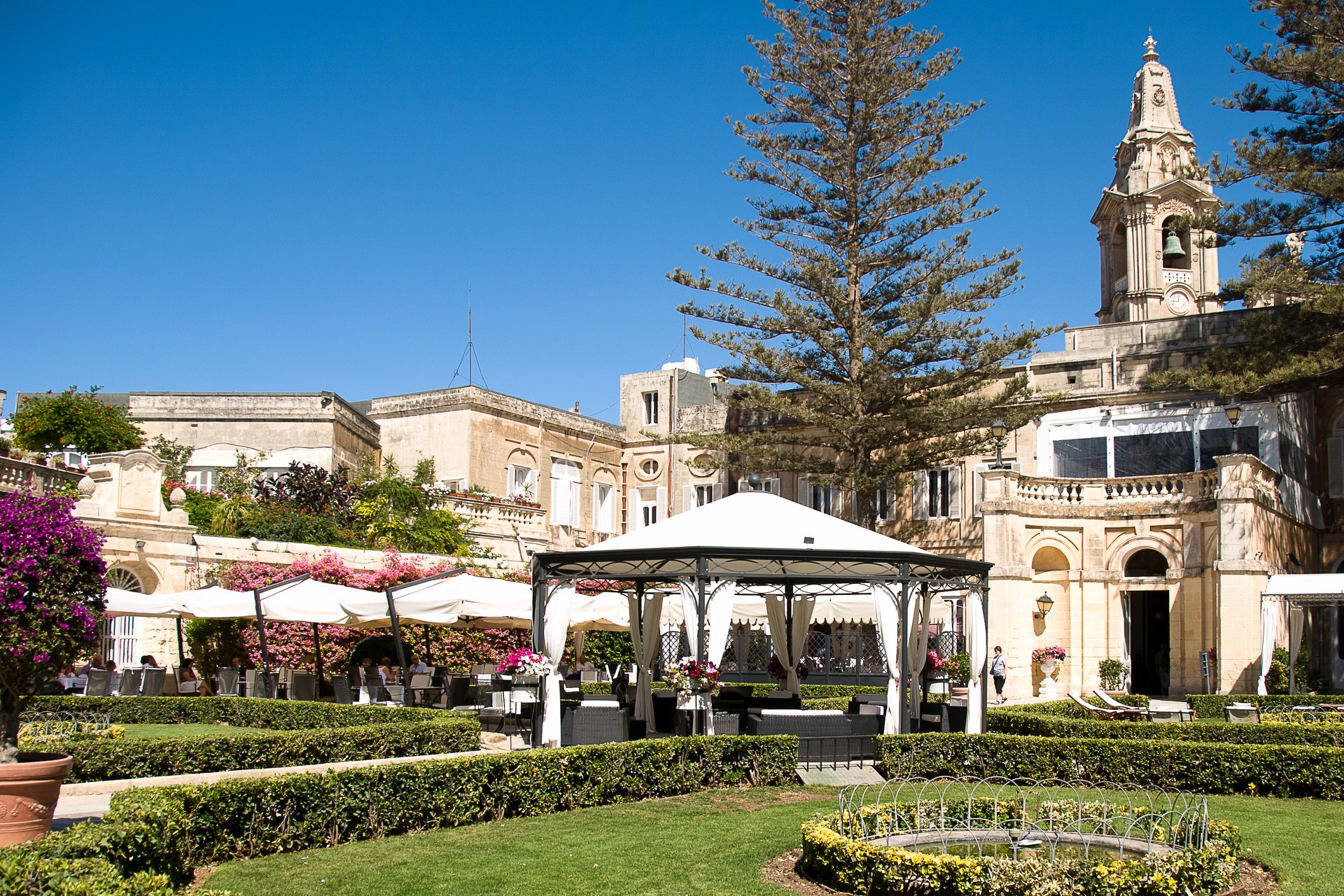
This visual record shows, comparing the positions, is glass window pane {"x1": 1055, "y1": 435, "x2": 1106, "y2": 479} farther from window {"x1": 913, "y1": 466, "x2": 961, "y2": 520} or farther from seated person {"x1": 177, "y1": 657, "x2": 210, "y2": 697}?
seated person {"x1": 177, "y1": 657, "x2": 210, "y2": 697}

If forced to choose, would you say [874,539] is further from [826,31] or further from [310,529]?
[826,31]

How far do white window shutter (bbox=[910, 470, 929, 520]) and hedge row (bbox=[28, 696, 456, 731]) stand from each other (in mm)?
16610

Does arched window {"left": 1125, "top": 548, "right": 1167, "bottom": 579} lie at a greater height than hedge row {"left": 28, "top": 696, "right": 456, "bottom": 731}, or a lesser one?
greater

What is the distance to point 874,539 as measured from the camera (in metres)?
15.0

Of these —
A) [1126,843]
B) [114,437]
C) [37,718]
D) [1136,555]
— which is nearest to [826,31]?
[1136,555]

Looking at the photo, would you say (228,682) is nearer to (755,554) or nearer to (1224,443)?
(755,554)

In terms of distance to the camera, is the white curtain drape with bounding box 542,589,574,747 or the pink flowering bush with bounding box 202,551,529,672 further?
the pink flowering bush with bounding box 202,551,529,672

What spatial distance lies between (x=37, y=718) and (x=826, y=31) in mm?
22091

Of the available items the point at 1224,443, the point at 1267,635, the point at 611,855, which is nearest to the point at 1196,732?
the point at 611,855

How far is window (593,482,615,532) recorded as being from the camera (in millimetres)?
36719

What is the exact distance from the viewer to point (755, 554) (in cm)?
1345

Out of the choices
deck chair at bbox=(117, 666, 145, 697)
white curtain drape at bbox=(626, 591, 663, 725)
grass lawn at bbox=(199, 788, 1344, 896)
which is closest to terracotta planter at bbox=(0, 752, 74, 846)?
grass lawn at bbox=(199, 788, 1344, 896)

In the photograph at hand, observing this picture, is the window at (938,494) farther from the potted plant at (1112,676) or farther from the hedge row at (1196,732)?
the hedge row at (1196,732)

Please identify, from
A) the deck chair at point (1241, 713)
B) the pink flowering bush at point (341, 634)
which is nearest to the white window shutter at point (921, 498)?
the pink flowering bush at point (341, 634)
